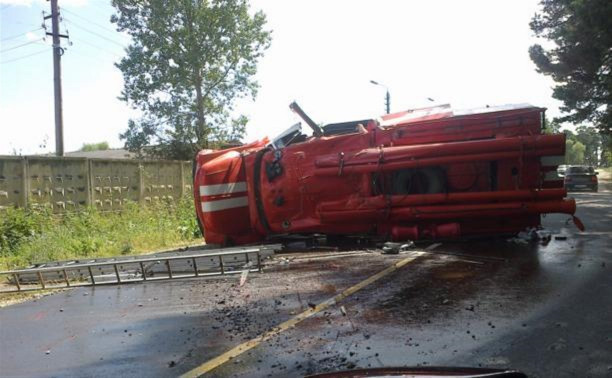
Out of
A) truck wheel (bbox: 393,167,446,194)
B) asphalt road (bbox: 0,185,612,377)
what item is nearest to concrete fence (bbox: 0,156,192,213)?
asphalt road (bbox: 0,185,612,377)

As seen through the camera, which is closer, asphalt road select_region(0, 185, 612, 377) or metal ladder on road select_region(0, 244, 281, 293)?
asphalt road select_region(0, 185, 612, 377)

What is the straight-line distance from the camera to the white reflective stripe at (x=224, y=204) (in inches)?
376

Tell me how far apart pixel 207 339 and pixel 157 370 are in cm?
69

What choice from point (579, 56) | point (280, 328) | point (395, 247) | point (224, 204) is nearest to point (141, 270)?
point (224, 204)

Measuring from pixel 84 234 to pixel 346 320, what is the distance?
9647 millimetres

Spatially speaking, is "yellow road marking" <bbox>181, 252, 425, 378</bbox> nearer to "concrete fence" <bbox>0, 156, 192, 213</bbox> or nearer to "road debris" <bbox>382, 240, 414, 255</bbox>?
"road debris" <bbox>382, 240, 414, 255</bbox>

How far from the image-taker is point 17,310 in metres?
6.47

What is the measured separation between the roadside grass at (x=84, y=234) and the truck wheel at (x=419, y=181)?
605 cm

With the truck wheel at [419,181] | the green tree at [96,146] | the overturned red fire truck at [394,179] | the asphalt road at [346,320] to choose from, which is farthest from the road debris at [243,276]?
the green tree at [96,146]

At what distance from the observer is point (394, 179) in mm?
8562

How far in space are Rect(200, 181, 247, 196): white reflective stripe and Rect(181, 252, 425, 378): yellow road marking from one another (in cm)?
369

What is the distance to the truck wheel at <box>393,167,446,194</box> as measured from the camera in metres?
8.35

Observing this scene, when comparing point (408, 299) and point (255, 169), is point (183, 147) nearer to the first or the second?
point (255, 169)

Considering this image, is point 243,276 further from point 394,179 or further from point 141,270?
point 394,179
